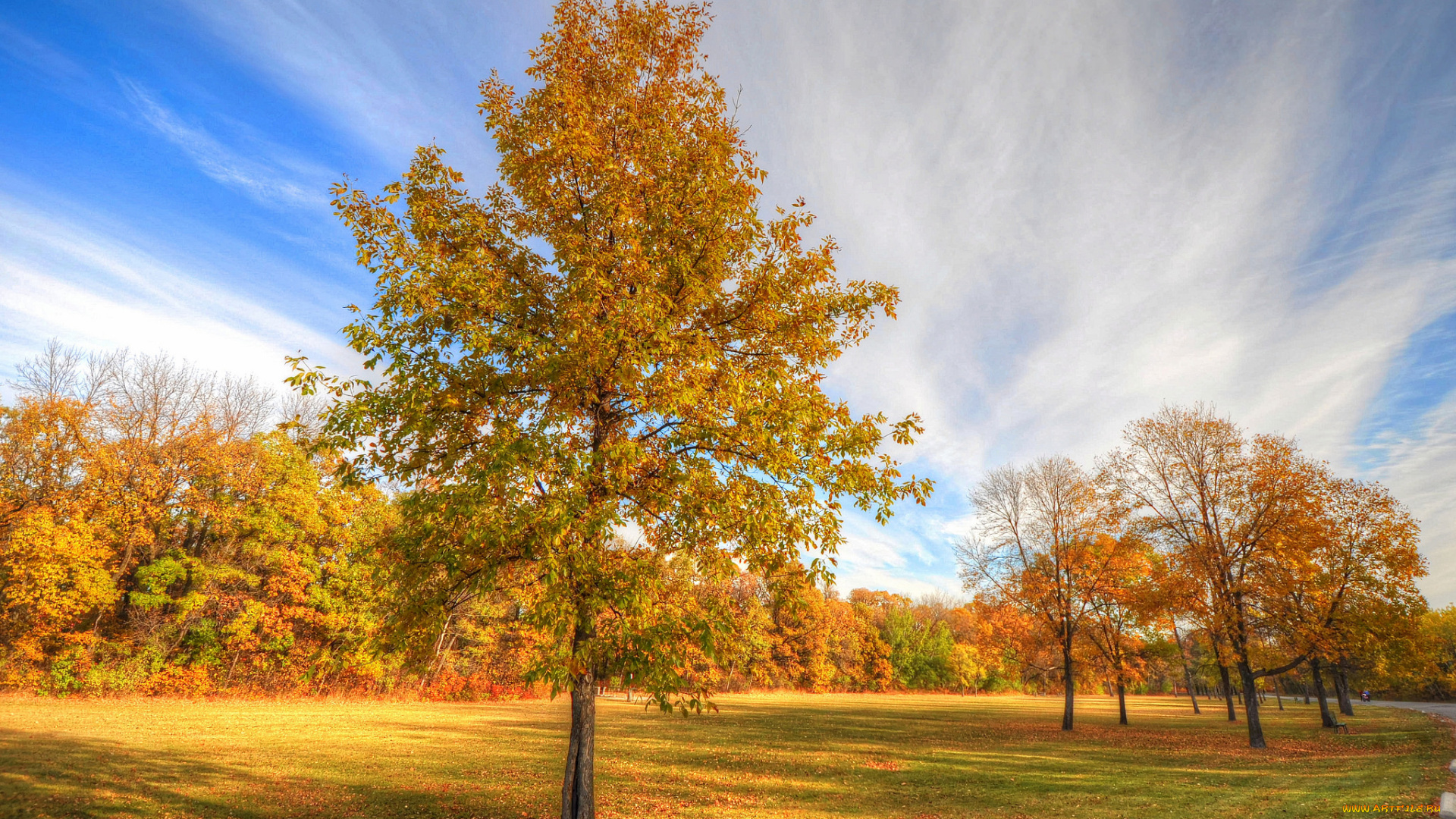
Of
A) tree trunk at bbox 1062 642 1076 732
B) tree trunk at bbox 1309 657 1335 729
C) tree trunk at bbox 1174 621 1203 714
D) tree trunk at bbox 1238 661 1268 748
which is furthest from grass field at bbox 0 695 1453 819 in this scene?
tree trunk at bbox 1174 621 1203 714

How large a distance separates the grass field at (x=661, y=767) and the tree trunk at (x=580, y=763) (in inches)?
116

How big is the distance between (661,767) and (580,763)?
9042mm

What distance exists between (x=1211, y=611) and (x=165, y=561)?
45636 millimetres

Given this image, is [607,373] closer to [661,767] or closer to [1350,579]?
[661,767]

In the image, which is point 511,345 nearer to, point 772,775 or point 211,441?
point 772,775

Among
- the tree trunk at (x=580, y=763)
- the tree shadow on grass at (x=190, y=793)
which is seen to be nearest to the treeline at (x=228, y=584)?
the tree shadow on grass at (x=190, y=793)

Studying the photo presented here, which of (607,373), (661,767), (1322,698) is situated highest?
(607,373)

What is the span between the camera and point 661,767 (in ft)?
50.2

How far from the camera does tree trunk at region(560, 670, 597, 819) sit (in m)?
7.61

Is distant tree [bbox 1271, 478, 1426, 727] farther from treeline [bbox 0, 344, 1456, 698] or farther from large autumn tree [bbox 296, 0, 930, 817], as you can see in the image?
large autumn tree [bbox 296, 0, 930, 817]

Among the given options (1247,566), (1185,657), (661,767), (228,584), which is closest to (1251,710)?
(1247,566)

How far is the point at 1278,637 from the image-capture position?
20484 mm

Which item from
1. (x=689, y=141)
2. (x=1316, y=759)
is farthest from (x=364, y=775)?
(x=1316, y=759)

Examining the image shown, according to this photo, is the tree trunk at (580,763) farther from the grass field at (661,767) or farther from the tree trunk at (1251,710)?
the tree trunk at (1251,710)
